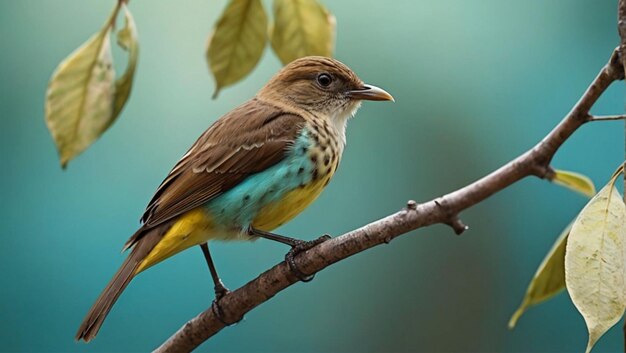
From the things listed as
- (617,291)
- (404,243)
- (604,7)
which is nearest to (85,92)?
(617,291)

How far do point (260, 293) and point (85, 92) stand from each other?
17.4 inches

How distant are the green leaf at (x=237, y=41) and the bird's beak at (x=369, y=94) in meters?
0.51

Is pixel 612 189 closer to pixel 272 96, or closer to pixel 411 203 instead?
pixel 411 203

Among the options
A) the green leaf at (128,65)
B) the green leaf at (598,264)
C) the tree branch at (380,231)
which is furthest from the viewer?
the green leaf at (128,65)

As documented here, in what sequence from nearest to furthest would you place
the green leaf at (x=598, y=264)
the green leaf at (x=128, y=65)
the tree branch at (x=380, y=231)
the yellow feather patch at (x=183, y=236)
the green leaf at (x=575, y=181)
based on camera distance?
the green leaf at (x=598, y=264)
the tree branch at (x=380, y=231)
the green leaf at (x=128, y=65)
the green leaf at (x=575, y=181)
the yellow feather patch at (x=183, y=236)

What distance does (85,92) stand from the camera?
57.2 inches

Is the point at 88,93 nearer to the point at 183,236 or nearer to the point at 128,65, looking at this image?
the point at 128,65

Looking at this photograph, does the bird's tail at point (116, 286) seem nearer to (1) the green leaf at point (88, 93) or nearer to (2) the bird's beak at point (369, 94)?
(1) the green leaf at point (88, 93)

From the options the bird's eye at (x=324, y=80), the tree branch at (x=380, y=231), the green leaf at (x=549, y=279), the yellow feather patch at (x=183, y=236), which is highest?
the bird's eye at (x=324, y=80)

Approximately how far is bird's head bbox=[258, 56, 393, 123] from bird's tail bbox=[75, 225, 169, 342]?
1.76 feet

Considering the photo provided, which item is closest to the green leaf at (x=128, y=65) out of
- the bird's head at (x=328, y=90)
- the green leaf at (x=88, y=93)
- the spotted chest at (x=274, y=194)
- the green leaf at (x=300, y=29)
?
the green leaf at (x=88, y=93)

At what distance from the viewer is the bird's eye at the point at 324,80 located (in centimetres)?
207

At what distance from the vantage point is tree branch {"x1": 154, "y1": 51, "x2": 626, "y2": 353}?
1.33m

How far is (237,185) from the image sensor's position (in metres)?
1.79
